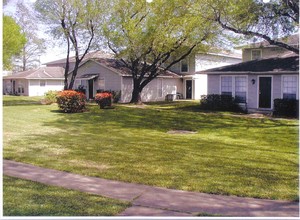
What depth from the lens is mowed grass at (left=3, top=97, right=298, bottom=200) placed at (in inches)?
243

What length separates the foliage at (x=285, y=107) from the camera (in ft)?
58.9

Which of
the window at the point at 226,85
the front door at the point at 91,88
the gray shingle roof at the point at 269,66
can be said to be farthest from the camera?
the front door at the point at 91,88

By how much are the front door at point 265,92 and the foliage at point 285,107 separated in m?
1.30

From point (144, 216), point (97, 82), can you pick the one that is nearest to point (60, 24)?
point (97, 82)

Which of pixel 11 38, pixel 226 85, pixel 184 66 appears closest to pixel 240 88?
pixel 226 85

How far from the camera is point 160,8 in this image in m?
20.0

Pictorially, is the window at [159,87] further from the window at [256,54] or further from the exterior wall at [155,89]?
the window at [256,54]

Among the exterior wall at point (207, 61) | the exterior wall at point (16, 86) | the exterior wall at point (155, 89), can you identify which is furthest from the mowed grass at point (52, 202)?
the exterior wall at point (16, 86)

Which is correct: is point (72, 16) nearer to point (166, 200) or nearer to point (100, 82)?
point (100, 82)

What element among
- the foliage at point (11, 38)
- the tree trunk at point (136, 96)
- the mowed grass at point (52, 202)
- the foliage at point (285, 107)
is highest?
the foliage at point (11, 38)

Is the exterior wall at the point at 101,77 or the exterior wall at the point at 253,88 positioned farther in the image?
the exterior wall at the point at 101,77

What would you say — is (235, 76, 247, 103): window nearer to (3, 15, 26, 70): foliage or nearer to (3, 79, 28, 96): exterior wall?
(3, 15, 26, 70): foliage

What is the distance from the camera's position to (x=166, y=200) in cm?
505

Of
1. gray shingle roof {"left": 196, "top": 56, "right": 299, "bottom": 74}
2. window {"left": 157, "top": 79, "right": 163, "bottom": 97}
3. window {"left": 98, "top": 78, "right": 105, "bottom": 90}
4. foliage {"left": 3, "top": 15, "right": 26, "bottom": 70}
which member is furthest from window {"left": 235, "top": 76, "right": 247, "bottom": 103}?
foliage {"left": 3, "top": 15, "right": 26, "bottom": 70}
